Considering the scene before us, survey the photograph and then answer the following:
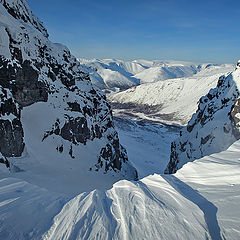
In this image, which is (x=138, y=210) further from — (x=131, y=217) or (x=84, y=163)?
(x=84, y=163)

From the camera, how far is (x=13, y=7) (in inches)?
1044

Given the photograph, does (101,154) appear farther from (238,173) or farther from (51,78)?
(238,173)

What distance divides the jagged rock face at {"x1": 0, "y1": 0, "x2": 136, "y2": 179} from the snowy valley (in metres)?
0.13

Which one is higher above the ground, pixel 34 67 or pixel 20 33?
pixel 20 33

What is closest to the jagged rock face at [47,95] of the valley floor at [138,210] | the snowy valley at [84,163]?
the snowy valley at [84,163]

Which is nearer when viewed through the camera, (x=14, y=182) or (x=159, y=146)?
(x=14, y=182)

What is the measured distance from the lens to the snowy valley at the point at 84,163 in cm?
339

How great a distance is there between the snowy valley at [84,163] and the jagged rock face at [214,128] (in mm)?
169

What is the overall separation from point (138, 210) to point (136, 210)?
45 mm

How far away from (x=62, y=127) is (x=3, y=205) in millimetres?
22041

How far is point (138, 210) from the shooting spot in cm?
381

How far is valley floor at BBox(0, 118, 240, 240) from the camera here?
319 cm

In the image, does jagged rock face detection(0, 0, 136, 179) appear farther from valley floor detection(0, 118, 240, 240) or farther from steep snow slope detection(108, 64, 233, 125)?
steep snow slope detection(108, 64, 233, 125)

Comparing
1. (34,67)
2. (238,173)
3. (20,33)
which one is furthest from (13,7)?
(238,173)
